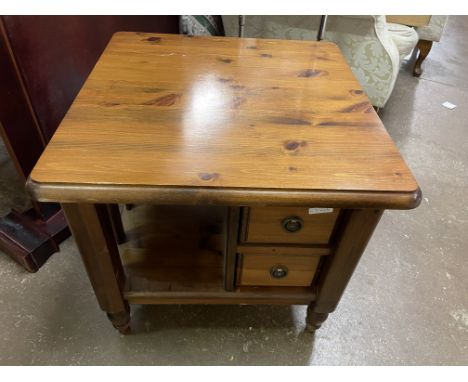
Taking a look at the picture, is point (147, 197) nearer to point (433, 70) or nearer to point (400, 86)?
point (400, 86)

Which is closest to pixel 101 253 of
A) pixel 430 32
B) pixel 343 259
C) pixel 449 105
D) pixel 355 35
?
pixel 343 259

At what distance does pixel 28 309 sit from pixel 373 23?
1509 mm

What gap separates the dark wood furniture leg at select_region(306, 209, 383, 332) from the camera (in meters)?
0.57

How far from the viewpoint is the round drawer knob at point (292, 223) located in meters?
0.59

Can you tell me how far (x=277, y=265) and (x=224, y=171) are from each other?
0.92 ft

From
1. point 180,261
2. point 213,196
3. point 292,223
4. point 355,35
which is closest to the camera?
point 213,196

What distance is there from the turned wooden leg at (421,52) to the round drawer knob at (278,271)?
2136 mm

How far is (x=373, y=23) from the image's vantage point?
4.20 feet

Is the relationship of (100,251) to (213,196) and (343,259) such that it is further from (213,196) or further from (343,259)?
(343,259)

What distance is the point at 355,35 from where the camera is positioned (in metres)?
1.35

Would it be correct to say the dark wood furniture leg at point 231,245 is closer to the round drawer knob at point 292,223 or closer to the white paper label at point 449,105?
the round drawer knob at point 292,223

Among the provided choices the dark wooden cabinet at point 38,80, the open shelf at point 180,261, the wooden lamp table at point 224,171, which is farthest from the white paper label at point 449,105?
the dark wooden cabinet at point 38,80

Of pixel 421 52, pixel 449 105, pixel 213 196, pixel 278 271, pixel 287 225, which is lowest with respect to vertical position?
pixel 449 105
